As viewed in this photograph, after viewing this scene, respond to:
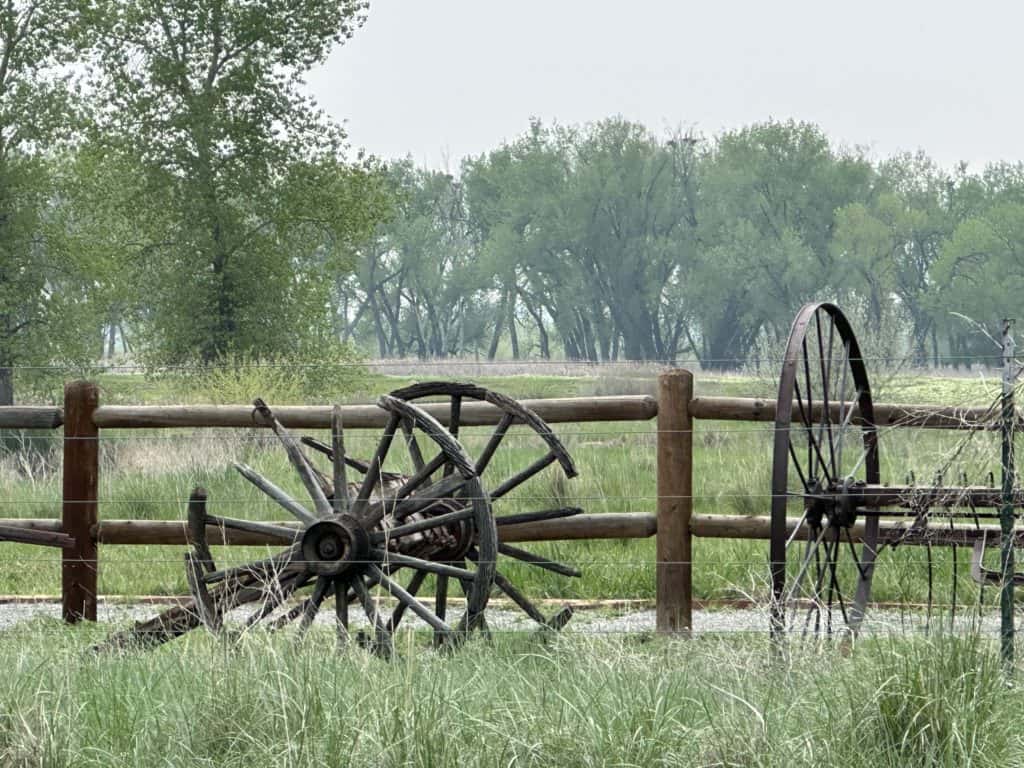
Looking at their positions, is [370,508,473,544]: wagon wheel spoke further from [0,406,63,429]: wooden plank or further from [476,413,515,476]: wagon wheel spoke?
[0,406,63,429]: wooden plank

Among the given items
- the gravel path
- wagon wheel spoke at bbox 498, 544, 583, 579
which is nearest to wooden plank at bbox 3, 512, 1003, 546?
the gravel path

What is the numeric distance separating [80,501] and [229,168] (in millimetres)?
23538

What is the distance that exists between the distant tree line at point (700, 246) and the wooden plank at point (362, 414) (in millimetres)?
64801

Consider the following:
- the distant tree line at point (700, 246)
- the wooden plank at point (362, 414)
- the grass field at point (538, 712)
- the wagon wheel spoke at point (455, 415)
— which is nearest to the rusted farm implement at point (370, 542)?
the wagon wheel spoke at point (455, 415)

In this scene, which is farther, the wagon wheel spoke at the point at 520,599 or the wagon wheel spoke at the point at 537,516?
the wagon wheel spoke at the point at 537,516

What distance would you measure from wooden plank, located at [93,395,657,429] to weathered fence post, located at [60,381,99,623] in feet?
0.42

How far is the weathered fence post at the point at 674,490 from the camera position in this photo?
8.94m

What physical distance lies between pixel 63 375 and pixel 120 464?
12678 millimetres

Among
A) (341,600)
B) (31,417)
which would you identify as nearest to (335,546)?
(341,600)

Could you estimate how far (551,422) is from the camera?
9.07 metres

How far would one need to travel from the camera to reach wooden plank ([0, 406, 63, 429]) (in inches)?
385

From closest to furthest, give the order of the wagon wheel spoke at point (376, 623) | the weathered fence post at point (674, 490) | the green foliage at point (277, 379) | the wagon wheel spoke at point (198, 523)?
the wagon wheel spoke at point (376, 623) → the wagon wheel spoke at point (198, 523) → the weathered fence post at point (674, 490) → the green foliage at point (277, 379)

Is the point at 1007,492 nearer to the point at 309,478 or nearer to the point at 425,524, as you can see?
the point at 425,524

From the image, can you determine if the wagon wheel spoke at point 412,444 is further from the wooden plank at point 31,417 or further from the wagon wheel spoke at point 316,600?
the wooden plank at point 31,417
